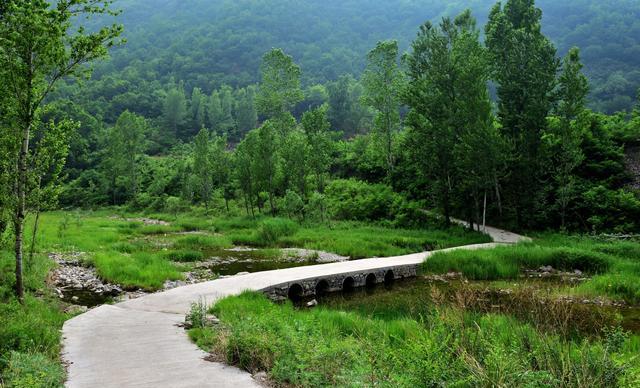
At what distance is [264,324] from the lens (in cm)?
868

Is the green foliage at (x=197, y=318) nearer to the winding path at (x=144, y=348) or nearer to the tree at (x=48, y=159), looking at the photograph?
the winding path at (x=144, y=348)

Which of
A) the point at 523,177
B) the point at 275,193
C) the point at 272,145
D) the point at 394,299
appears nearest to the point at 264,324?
the point at 394,299

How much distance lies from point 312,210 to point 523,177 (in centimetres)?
1513

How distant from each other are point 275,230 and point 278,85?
30087mm

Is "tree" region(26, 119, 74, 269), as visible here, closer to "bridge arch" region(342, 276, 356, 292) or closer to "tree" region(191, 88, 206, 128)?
"bridge arch" region(342, 276, 356, 292)

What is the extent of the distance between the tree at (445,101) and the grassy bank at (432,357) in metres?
23.6

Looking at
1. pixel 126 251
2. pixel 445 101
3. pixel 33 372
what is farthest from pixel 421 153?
pixel 33 372

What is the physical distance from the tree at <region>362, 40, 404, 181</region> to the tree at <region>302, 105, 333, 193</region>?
364 inches

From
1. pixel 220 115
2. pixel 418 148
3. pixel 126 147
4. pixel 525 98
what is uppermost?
pixel 220 115

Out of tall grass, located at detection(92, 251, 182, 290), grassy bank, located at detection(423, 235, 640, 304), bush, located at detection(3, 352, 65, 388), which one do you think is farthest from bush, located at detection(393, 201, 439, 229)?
bush, located at detection(3, 352, 65, 388)

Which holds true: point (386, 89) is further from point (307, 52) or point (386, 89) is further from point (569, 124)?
point (307, 52)

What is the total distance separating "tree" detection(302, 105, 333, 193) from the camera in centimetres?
3822

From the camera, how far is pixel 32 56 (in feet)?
36.2

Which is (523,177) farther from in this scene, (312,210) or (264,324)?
(264,324)
